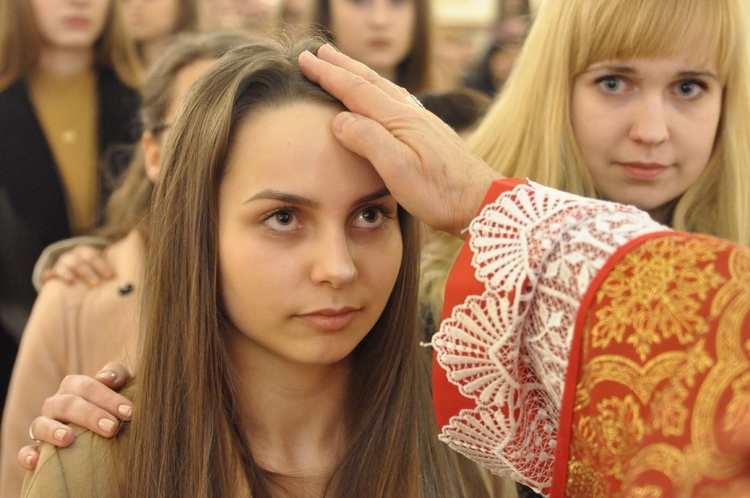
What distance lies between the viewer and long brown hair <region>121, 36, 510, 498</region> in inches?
50.9

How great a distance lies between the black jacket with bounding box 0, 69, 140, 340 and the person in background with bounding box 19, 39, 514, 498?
1.23 m

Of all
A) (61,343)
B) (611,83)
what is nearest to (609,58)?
(611,83)

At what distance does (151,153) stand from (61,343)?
1.62 ft

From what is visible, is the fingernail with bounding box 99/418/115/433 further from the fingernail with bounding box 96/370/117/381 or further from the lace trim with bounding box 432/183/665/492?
the lace trim with bounding box 432/183/665/492

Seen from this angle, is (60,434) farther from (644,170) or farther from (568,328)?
(644,170)

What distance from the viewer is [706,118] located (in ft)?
5.87

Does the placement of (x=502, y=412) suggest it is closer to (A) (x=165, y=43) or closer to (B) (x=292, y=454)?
(B) (x=292, y=454)

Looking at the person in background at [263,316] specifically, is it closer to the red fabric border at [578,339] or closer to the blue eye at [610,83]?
the red fabric border at [578,339]

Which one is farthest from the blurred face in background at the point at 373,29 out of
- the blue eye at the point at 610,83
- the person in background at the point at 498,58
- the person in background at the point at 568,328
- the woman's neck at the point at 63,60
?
the person in background at the point at 568,328

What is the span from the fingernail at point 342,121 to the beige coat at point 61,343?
31.8 inches

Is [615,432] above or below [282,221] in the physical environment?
below

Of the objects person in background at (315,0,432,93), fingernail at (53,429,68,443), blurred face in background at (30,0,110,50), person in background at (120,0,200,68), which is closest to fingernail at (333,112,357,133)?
fingernail at (53,429,68,443)

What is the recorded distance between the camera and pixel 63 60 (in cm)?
267

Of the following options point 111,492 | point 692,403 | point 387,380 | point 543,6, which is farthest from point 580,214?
point 543,6
